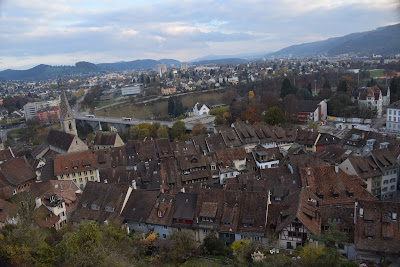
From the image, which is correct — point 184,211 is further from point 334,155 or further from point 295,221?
point 334,155

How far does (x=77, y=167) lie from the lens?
175ft

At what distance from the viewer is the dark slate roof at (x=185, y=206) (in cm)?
3400

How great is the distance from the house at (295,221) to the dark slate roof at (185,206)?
7.67 m

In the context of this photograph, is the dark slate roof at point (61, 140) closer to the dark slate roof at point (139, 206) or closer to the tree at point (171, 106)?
the dark slate roof at point (139, 206)

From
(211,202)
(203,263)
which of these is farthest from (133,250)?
(211,202)

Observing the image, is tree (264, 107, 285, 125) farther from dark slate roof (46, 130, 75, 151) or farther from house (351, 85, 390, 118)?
dark slate roof (46, 130, 75, 151)

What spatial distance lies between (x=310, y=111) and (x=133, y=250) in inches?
2694

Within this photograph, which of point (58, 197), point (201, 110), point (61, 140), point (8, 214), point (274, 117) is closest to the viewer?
point (8, 214)

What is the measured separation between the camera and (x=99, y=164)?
5503 cm

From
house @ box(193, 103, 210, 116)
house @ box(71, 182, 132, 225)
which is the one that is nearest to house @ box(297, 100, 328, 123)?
house @ box(193, 103, 210, 116)

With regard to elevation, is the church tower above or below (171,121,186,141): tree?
above

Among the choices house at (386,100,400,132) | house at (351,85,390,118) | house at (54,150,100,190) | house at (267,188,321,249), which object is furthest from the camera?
house at (351,85,390,118)

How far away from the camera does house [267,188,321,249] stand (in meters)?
29.4

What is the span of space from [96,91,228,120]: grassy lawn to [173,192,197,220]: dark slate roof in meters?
85.5
